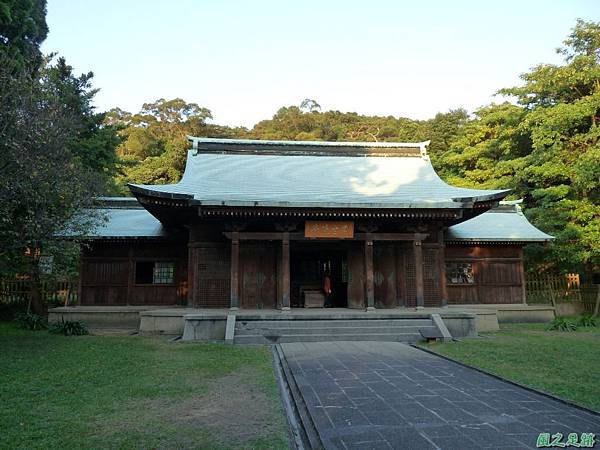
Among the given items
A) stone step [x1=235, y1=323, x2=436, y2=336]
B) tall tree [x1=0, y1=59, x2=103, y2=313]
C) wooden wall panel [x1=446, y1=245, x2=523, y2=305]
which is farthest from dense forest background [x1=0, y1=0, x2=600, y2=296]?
stone step [x1=235, y1=323, x2=436, y2=336]

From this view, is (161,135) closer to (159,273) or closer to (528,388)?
(159,273)

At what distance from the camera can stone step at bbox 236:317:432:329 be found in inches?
497

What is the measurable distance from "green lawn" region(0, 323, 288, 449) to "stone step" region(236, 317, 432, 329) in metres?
1.92

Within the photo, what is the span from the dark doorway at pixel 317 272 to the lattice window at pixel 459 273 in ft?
14.1

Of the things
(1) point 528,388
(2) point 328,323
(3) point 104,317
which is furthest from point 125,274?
(1) point 528,388

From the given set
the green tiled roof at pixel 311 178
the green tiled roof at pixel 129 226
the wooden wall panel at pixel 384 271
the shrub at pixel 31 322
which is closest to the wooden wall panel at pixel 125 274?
the green tiled roof at pixel 129 226

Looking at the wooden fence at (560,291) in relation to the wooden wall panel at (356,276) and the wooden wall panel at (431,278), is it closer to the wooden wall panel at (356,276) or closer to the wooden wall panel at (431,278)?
the wooden wall panel at (431,278)

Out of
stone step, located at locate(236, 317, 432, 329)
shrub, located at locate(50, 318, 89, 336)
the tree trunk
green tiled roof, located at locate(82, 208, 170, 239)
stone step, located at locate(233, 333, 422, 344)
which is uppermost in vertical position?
green tiled roof, located at locate(82, 208, 170, 239)

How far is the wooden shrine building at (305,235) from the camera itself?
14.0m

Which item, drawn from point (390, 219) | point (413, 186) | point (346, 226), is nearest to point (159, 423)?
point (346, 226)

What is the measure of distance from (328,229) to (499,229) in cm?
836

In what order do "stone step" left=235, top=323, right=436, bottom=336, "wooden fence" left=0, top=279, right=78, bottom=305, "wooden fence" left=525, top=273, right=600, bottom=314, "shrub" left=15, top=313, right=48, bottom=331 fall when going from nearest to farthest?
1. "stone step" left=235, top=323, right=436, bottom=336
2. "shrub" left=15, top=313, right=48, bottom=331
3. "wooden fence" left=0, top=279, right=78, bottom=305
4. "wooden fence" left=525, top=273, right=600, bottom=314

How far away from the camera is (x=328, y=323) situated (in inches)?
500

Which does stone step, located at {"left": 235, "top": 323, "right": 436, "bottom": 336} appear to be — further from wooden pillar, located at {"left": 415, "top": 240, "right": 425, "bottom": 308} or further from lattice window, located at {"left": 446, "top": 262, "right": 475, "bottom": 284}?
lattice window, located at {"left": 446, "top": 262, "right": 475, "bottom": 284}
